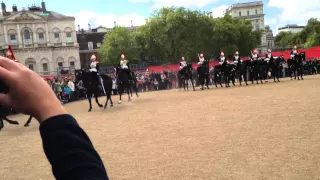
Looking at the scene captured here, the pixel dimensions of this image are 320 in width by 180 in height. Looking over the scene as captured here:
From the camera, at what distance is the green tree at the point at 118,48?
70.7 metres

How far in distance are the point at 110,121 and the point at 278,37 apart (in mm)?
148714

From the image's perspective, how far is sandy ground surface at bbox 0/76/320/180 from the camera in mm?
4930

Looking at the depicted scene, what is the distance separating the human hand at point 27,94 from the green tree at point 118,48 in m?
69.5

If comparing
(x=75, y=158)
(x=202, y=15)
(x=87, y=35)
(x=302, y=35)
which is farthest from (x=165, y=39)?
(x=302, y=35)

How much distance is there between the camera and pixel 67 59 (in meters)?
77.6

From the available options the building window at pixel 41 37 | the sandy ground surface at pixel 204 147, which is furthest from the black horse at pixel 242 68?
the building window at pixel 41 37

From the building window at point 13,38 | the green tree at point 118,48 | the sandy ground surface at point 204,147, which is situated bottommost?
the sandy ground surface at point 204,147

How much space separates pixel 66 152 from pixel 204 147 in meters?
5.42

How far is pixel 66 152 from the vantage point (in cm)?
106

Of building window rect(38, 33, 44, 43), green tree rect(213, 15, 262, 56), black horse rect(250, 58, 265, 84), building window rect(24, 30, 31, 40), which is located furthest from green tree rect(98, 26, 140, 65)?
black horse rect(250, 58, 265, 84)

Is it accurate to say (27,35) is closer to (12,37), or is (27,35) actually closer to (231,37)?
(12,37)

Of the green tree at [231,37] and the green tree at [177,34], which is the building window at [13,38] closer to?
the green tree at [177,34]

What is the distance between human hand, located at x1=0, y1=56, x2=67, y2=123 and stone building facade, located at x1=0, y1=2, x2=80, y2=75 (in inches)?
2889

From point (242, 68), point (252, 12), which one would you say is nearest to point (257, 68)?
point (242, 68)
